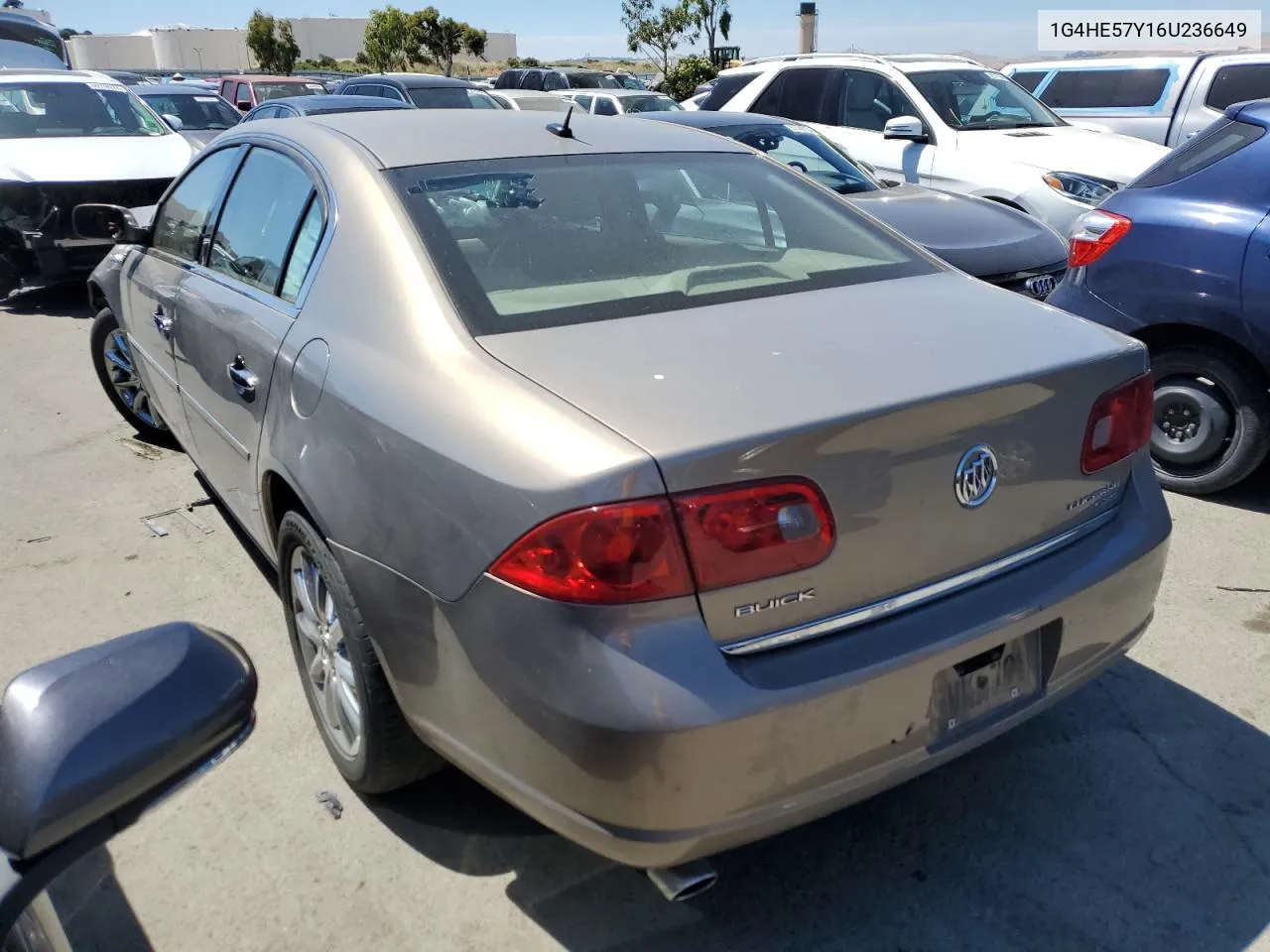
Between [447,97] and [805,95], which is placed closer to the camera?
[805,95]

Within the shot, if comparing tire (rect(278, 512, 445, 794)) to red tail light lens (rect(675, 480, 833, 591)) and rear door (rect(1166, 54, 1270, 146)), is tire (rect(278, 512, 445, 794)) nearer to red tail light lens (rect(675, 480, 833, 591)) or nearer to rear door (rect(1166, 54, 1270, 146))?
red tail light lens (rect(675, 480, 833, 591))

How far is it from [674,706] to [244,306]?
2.01m

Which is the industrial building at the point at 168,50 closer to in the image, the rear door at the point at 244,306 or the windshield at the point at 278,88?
the windshield at the point at 278,88

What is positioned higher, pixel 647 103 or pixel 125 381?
pixel 647 103

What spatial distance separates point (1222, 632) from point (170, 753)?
347 centimetres

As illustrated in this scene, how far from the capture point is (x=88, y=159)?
29.5ft

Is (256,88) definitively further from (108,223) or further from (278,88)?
(108,223)

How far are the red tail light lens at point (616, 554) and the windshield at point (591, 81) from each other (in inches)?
905

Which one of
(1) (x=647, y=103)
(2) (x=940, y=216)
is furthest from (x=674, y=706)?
(1) (x=647, y=103)

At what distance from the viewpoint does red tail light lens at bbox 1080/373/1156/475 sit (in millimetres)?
2451

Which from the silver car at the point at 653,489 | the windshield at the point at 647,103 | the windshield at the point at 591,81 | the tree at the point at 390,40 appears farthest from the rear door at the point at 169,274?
the tree at the point at 390,40

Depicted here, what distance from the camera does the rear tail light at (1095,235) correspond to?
4828 mm

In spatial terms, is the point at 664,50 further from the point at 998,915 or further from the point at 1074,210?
the point at 998,915

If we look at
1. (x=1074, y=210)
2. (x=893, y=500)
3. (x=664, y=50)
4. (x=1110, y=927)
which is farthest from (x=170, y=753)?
(x=664, y=50)
